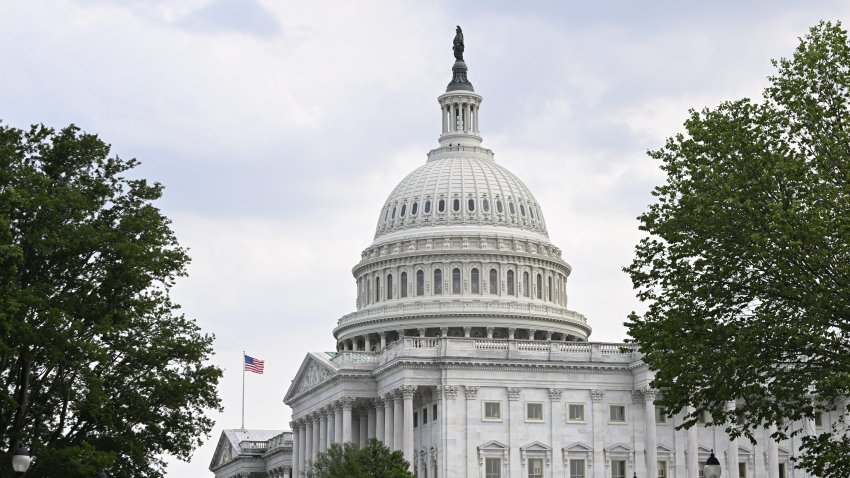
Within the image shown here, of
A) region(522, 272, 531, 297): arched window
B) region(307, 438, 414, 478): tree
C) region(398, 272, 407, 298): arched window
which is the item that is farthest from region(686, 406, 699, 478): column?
region(398, 272, 407, 298): arched window

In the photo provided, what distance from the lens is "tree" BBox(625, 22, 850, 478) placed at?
2264 inches

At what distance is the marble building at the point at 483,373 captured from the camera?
13575 cm

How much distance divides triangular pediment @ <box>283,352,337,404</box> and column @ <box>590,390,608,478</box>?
2361 cm

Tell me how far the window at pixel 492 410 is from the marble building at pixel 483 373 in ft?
0.49

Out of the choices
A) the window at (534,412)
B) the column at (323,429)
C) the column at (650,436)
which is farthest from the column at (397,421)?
the column at (650,436)

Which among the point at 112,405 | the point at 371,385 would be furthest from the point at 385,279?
the point at 112,405

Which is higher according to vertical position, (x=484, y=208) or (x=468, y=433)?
(x=484, y=208)

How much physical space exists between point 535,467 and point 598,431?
6.08 m

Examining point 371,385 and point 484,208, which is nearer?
point 371,385

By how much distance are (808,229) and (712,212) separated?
4207 millimetres

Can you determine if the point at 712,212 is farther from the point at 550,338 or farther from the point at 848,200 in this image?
the point at 550,338

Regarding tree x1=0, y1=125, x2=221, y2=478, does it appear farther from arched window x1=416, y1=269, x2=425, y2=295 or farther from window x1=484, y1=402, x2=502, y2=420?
arched window x1=416, y1=269, x2=425, y2=295

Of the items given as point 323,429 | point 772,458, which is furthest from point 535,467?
point 323,429

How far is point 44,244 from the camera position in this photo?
67.7 metres
